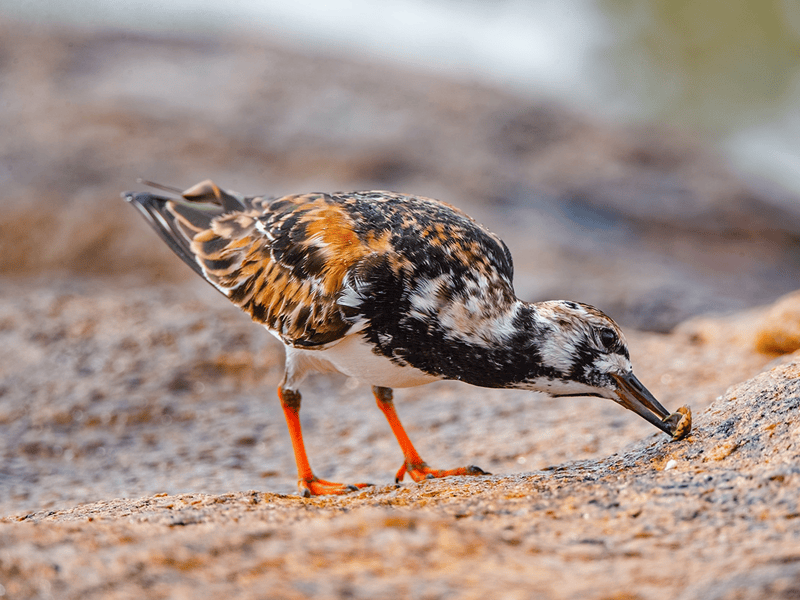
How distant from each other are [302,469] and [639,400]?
68.5 inches

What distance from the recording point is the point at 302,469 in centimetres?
370

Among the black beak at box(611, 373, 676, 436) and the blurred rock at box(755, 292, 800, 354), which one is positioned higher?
the blurred rock at box(755, 292, 800, 354)

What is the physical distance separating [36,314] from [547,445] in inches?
173

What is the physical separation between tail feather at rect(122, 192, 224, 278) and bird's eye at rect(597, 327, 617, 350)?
7.77ft

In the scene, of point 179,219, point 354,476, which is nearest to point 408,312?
point 354,476

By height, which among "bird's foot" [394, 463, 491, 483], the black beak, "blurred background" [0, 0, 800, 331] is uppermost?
"blurred background" [0, 0, 800, 331]

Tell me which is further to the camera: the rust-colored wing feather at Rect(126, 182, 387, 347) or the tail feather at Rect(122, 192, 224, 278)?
the tail feather at Rect(122, 192, 224, 278)

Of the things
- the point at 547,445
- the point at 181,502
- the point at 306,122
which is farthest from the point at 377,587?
the point at 306,122

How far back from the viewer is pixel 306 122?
395 inches

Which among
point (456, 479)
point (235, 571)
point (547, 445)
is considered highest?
point (547, 445)

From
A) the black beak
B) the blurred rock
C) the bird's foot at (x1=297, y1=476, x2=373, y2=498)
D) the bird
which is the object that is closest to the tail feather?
the bird

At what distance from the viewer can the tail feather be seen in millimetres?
4309

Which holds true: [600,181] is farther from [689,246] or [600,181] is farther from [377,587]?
[377,587]

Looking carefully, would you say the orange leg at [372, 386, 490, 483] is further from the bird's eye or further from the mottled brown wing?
the bird's eye
